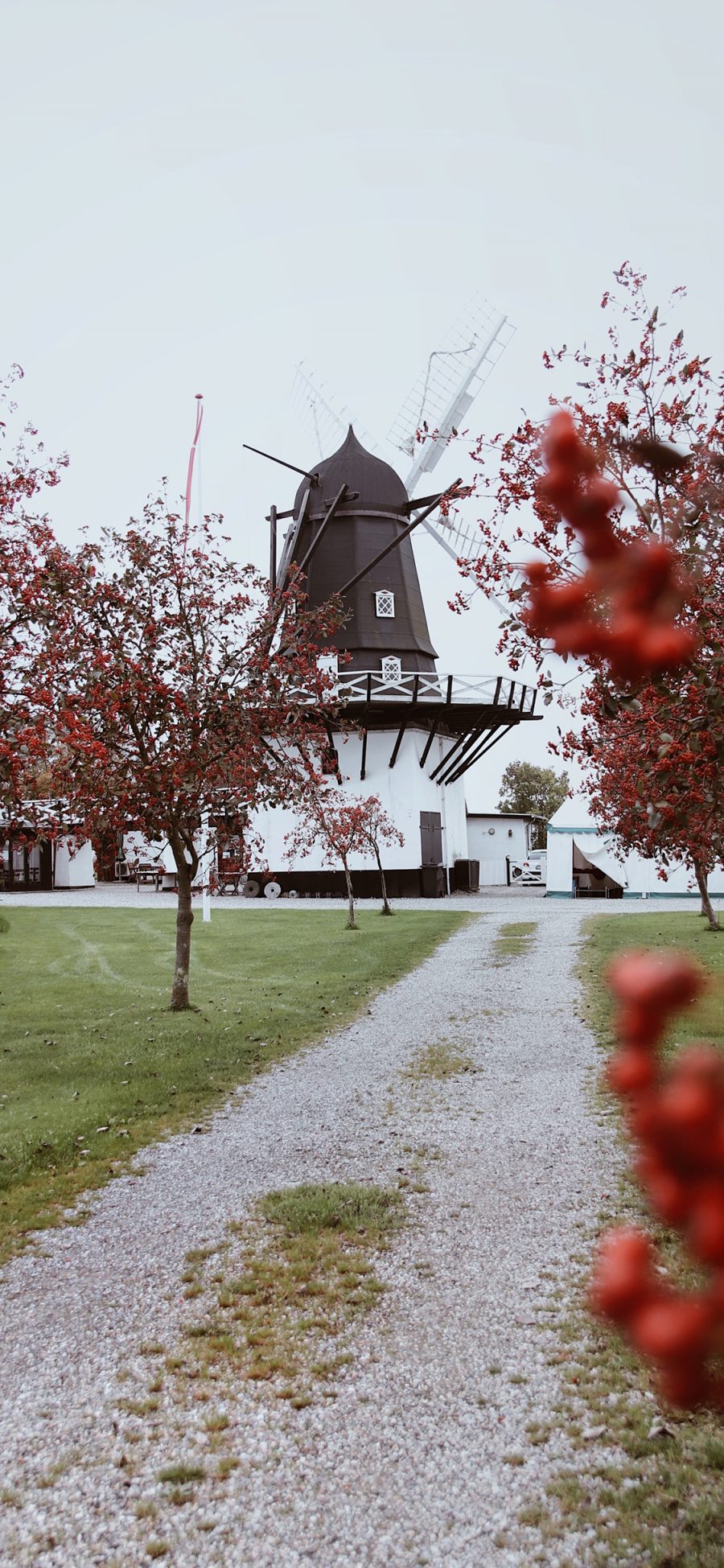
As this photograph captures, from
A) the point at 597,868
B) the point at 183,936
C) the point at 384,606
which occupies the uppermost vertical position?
the point at 384,606

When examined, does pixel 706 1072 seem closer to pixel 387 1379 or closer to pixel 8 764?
pixel 387 1379

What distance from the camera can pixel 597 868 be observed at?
4697cm

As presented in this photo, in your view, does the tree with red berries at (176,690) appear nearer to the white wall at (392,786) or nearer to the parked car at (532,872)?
the white wall at (392,786)

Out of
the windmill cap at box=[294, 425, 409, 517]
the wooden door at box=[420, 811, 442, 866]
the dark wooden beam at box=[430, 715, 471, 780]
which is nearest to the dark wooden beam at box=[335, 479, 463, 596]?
the windmill cap at box=[294, 425, 409, 517]

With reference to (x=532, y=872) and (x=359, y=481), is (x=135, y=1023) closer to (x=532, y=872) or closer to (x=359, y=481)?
(x=359, y=481)

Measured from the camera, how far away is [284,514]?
155 feet

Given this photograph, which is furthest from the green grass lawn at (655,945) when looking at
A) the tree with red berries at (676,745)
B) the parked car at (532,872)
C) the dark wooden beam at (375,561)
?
the parked car at (532,872)

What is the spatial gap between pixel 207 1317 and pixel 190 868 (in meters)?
9.65

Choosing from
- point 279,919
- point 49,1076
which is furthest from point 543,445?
point 279,919

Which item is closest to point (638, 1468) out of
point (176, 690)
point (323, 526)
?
point (176, 690)

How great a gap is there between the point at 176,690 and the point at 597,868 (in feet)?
120

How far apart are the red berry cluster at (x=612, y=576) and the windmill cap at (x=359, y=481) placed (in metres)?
45.3

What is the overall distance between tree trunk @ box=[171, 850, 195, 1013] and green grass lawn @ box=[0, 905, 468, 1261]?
1.01 ft

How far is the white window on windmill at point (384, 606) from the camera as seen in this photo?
43.9 meters
